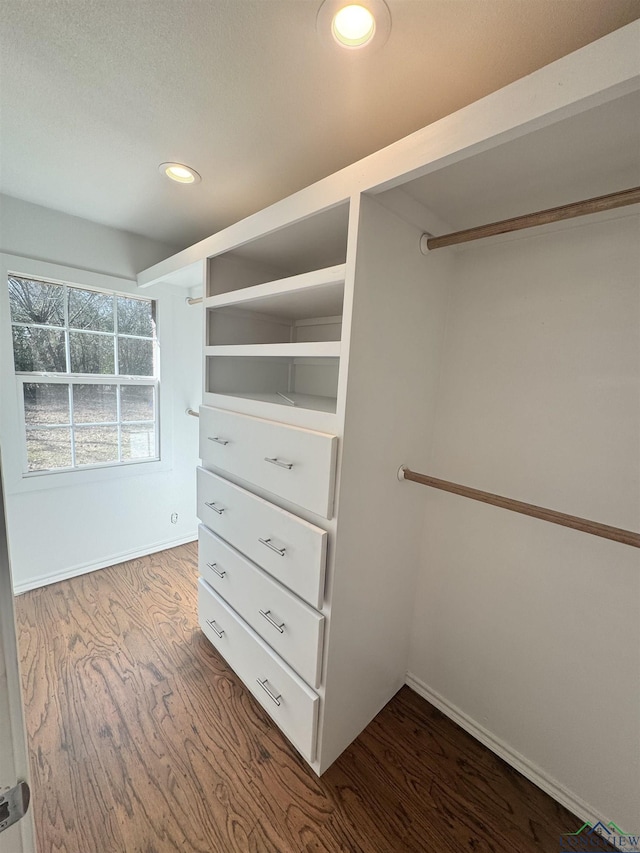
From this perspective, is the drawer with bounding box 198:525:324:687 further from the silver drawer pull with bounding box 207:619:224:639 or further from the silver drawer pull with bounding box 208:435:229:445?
the silver drawer pull with bounding box 208:435:229:445

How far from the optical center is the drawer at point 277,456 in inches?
43.2

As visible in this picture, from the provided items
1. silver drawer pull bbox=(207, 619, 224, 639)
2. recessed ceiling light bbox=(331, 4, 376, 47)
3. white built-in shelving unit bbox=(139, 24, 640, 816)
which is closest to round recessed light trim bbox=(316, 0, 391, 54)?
recessed ceiling light bbox=(331, 4, 376, 47)

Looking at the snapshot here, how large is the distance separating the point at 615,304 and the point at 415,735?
5.97 feet

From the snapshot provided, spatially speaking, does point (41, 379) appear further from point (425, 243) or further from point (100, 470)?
point (425, 243)

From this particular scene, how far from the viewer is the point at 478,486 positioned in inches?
55.1

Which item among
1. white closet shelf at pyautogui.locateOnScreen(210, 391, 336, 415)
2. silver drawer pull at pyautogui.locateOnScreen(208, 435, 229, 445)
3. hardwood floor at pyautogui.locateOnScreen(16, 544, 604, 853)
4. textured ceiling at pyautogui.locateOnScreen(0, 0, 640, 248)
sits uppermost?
textured ceiling at pyautogui.locateOnScreen(0, 0, 640, 248)

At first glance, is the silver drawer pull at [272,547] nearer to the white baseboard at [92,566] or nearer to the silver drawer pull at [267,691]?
the silver drawer pull at [267,691]

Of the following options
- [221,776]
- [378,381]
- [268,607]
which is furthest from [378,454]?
[221,776]

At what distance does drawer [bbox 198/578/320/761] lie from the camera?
4.09ft

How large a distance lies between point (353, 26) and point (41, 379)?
2.32 meters

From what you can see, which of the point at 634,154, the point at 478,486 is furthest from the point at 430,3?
the point at 478,486

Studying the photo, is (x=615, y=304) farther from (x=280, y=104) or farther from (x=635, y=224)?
(x=280, y=104)

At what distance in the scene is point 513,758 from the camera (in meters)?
1.35

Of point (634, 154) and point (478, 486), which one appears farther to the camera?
point (478, 486)
